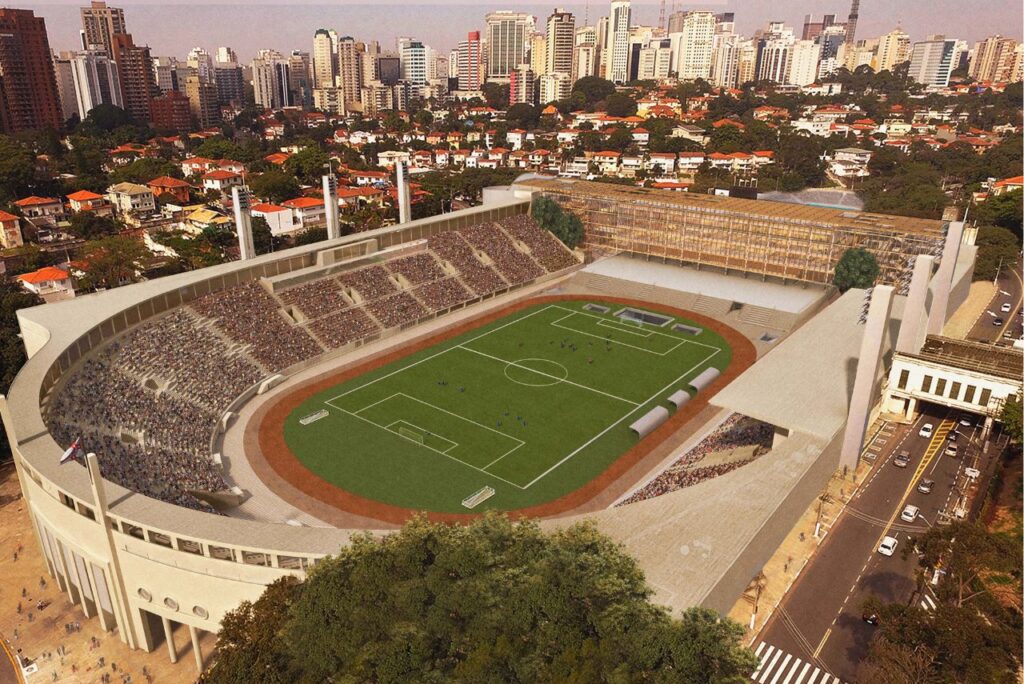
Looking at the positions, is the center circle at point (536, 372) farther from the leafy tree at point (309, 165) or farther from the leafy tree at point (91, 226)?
the leafy tree at point (309, 165)

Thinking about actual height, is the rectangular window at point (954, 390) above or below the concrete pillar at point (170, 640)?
above

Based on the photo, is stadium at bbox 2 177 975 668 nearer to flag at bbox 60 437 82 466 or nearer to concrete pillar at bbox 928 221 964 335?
concrete pillar at bbox 928 221 964 335

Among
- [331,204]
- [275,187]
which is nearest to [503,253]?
[331,204]

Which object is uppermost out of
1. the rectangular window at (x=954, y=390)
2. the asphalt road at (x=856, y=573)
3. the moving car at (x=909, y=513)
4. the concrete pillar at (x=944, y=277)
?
the concrete pillar at (x=944, y=277)

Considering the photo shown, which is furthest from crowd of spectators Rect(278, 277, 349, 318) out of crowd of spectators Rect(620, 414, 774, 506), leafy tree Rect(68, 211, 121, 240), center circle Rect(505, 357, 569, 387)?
leafy tree Rect(68, 211, 121, 240)

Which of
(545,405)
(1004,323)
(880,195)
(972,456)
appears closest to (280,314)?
(545,405)

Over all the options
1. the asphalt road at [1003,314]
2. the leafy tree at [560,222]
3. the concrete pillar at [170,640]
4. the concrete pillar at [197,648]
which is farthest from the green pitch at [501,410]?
the asphalt road at [1003,314]
